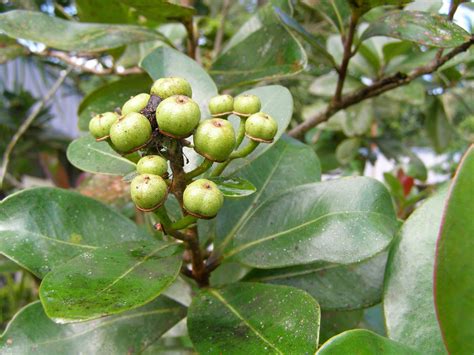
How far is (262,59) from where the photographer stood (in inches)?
41.6

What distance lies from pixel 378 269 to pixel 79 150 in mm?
523

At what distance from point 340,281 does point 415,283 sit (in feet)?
0.60

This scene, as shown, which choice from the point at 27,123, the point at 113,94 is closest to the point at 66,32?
the point at 113,94

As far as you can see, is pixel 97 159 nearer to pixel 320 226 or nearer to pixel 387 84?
pixel 320 226

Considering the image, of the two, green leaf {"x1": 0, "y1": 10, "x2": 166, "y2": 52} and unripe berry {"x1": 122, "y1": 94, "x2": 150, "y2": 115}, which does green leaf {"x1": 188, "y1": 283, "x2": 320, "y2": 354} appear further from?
green leaf {"x1": 0, "y1": 10, "x2": 166, "y2": 52}

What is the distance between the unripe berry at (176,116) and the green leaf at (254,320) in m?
0.26

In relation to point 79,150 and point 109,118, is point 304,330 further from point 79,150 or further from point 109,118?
point 79,150

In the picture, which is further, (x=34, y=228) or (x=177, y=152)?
(x=34, y=228)

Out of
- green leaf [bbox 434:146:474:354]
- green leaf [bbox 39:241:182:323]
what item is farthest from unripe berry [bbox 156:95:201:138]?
green leaf [bbox 434:146:474:354]

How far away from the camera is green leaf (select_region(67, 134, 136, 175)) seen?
78 centimetres

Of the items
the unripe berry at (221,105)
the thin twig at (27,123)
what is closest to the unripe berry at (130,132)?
the unripe berry at (221,105)

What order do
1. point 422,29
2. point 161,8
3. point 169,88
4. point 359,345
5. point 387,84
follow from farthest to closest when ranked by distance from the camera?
point 387,84 < point 161,8 < point 422,29 < point 169,88 < point 359,345

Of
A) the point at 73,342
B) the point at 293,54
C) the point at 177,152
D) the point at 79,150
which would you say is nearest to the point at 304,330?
the point at 177,152

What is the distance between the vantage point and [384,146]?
7.33 ft
